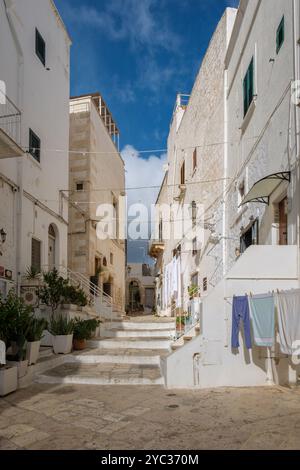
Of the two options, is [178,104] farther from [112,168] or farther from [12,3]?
[12,3]

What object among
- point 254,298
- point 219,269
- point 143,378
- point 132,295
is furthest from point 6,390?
point 132,295

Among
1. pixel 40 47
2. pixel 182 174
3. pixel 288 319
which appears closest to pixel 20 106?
pixel 40 47

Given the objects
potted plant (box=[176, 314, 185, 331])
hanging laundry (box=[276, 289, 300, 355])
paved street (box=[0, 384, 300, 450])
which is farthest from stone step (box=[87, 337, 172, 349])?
hanging laundry (box=[276, 289, 300, 355])

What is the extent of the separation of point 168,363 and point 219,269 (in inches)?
222

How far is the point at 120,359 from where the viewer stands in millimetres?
10352

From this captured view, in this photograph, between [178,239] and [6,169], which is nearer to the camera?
[6,169]

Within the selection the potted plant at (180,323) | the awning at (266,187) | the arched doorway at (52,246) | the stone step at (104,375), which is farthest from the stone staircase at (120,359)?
the awning at (266,187)

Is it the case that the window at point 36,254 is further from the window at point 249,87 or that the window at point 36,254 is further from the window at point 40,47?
the window at point 249,87

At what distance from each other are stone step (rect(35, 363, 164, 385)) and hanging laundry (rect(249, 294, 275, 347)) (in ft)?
7.62

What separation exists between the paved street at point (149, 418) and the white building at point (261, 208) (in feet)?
1.66

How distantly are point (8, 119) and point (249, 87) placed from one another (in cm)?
658

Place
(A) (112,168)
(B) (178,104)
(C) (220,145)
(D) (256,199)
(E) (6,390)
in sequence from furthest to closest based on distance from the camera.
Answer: (A) (112,168)
(B) (178,104)
(C) (220,145)
(D) (256,199)
(E) (6,390)

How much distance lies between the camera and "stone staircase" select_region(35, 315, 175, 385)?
8.71 meters

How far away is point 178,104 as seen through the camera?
76.4ft
